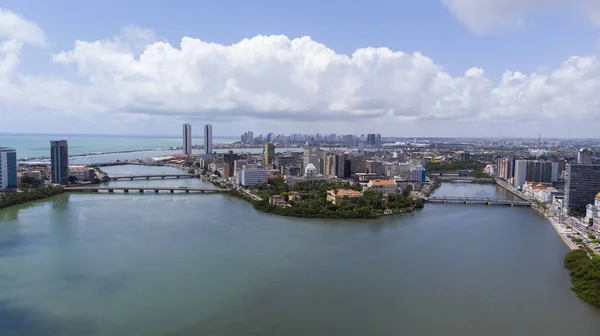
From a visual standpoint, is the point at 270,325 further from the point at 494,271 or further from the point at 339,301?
the point at 494,271

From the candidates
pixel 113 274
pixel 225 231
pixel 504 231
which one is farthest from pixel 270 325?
pixel 504 231

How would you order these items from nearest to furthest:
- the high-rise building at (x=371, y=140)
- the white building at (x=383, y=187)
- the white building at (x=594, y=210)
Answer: the white building at (x=594, y=210) → the white building at (x=383, y=187) → the high-rise building at (x=371, y=140)

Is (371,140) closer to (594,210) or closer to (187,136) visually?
(187,136)

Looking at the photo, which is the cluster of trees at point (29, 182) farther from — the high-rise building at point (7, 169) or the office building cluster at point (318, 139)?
the office building cluster at point (318, 139)

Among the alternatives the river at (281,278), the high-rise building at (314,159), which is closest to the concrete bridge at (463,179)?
the high-rise building at (314,159)

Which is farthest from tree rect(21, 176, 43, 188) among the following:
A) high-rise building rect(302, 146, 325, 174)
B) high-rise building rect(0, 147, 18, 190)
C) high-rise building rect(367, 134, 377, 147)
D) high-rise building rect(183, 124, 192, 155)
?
high-rise building rect(367, 134, 377, 147)
